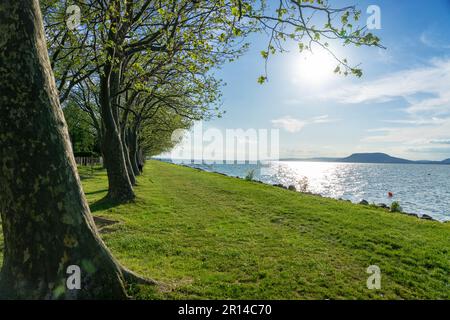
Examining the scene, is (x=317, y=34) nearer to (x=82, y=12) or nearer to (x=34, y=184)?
(x=34, y=184)

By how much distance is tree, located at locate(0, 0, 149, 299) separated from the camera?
11.7 feet

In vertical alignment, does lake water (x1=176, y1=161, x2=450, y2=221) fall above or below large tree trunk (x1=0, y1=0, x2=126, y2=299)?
below

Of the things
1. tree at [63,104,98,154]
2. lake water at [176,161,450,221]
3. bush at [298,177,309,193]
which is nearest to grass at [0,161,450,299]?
bush at [298,177,309,193]

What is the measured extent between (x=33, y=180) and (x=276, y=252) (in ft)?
19.7

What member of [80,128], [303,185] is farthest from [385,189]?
[80,128]

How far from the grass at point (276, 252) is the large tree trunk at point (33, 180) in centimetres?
141

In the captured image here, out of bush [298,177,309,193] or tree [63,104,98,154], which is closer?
bush [298,177,309,193]

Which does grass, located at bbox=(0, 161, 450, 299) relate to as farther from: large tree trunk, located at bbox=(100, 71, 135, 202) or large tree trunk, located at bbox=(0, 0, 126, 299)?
large tree trunk, located at bbox=(0, 0, 126, 299)

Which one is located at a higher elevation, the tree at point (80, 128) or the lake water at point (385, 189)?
the tree at point (80, 128)

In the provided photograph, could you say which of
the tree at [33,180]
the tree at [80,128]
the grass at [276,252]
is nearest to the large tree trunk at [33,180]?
the tree at [33,180]

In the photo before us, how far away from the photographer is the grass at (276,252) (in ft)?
→ 17.5

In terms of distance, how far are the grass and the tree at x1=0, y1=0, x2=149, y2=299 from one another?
141 cm

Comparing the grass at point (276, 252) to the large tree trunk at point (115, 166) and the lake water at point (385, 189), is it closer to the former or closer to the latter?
the large tree trunk at point (115, 166)
